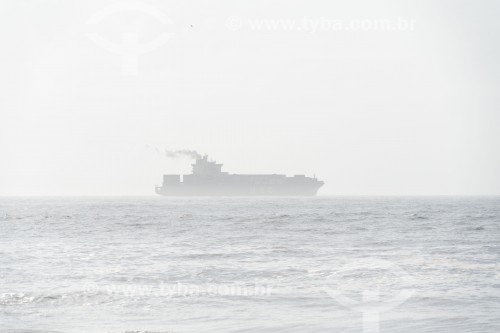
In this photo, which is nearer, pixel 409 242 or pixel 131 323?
pixel 131 323

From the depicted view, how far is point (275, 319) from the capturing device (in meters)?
14.3

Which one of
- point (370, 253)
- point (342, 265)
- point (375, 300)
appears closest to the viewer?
point (375, 300)

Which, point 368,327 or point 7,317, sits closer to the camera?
point 368,327

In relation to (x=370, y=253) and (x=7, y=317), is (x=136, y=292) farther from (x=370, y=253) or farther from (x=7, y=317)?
(x=370, y=253)

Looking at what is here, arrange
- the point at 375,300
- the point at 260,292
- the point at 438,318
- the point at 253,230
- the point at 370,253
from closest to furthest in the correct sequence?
the point at 438,318, the point at 375,300, the point at 260,292, the point at 370,253, the point at 253,230

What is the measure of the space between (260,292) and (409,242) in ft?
56.6

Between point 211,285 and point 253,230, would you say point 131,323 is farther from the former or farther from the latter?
point 253,230

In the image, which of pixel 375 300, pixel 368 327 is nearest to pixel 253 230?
pixel 375 300

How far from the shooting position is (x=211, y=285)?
62.4ft

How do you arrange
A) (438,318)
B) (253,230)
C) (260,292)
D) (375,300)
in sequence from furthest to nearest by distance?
(253,230), (260,292), (375,300), (438,318)

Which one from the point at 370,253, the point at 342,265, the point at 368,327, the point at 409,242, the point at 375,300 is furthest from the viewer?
the point at 409,242

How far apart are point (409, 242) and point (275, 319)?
2026cm

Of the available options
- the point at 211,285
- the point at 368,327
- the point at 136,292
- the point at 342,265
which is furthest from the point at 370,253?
the point at 368,327

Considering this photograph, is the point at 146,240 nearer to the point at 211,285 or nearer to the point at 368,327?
the point at 211,285
